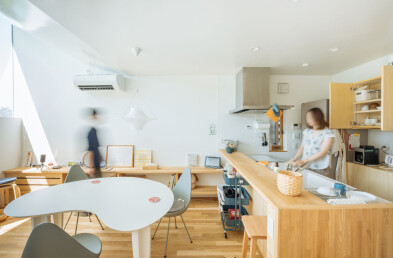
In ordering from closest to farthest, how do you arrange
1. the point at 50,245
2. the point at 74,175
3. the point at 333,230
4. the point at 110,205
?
the point at 333,230 < the point at 50,245 < the point at 110,205 < the point at 74,175

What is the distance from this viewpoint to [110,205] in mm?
1544

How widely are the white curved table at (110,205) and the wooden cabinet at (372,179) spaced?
288 centimetres

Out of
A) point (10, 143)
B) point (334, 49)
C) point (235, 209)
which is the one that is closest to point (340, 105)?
point (334, 49)

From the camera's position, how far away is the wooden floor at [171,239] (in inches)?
79.9

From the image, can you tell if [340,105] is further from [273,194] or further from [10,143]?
[10,143]

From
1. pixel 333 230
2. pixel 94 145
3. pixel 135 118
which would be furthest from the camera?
pixel 94 145

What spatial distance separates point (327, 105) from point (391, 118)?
3.06 ft

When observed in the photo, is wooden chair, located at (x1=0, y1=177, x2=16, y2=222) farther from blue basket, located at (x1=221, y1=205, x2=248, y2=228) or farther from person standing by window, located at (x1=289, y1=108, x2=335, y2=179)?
person standing by window, located at (x1=289, y1=108, x2=335, y2=179)

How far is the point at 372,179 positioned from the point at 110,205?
3.49m

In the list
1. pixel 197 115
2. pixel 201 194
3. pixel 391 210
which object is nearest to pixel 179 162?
pixel 201 194

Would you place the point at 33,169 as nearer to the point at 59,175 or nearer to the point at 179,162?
the point at 59,175

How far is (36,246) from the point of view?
0.98m

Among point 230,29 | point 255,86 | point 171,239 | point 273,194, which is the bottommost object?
point 171,239

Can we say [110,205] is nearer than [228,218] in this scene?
Yes
